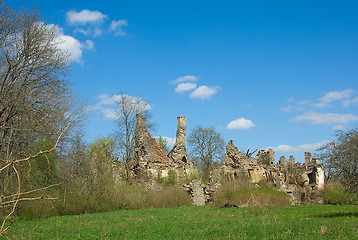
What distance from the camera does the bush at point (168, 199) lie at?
88.4 feet

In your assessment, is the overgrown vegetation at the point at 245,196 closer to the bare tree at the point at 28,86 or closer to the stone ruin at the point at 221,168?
the stone ruin at the point at 221,168

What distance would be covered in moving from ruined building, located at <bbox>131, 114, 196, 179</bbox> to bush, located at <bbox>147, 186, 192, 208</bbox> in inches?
352

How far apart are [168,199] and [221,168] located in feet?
34.7

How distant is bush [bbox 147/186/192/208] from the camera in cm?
2695

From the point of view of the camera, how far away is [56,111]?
Answer: 20.7m

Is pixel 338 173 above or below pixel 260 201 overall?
above

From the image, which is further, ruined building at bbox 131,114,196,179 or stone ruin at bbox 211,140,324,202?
ruined building at bbox 131,114,196,179

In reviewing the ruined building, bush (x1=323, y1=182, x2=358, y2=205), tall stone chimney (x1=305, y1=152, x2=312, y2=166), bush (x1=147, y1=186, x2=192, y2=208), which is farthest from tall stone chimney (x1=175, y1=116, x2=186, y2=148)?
tall stone chimney (x1=305, y1=152, x2=312, y2=166)

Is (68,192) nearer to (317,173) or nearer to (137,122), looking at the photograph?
(137,122)

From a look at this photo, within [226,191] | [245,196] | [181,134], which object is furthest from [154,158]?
[245,196]

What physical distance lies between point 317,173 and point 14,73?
120ft

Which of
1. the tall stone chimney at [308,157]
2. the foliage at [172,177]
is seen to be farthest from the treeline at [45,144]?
the tall stone chimney at [308,157]

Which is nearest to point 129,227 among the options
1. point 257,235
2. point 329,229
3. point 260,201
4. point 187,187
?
point 257,235

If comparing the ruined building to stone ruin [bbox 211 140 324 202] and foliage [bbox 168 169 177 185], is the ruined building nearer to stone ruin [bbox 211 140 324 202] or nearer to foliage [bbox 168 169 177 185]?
foliage [bbox 168 169 177 185]
